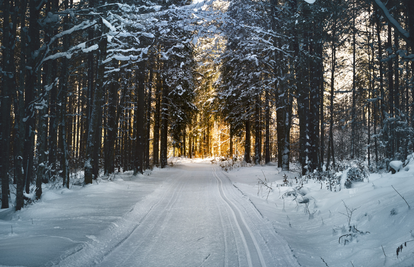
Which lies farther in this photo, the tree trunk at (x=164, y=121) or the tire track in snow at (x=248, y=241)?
the tree trunk at (x=164, y=121)

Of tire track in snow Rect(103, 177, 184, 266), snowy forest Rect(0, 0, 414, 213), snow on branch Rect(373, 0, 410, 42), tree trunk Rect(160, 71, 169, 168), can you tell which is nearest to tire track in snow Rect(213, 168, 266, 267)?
tire track in snow Rect(103, 177, 184, 266)

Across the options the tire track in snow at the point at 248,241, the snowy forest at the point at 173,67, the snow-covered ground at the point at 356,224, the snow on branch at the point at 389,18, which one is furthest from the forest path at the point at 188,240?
the snow on branch at the point at 389,18

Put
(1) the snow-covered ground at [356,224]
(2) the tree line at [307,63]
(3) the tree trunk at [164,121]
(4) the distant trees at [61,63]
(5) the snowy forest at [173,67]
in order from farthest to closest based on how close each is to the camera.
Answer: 1. (3) the tree trunk at [164,121]
2. (2) the tree line at [307,63]
3. (5) the snowy forest at [173,67]
4. (4) the distant trees at [61,63]
5. (1) the snow-covered ground at [356,224]

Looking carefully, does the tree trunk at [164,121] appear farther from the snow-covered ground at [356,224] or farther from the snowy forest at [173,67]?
the snow-covered ground at [356,224]

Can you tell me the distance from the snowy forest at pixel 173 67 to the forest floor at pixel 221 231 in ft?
8.19

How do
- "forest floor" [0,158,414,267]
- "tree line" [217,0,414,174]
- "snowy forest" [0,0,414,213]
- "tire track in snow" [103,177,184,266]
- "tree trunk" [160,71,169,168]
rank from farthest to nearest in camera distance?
"tree trunk" [160,71,169,168] < "tree line" [217,0,414,174] < "snowy forest" [0,0,414,213] < "tire track in snow" [103,177,184,266] < "forest floor" [0,158,414,267]

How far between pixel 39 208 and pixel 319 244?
705 centimetres

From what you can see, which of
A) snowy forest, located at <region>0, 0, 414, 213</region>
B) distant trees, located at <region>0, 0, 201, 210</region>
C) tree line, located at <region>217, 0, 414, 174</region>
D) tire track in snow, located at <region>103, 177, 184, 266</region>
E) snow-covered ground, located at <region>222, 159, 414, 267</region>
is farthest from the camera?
tree line, located at <region>217, 0, 414, 174</region>

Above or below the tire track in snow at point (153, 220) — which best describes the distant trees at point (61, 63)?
above

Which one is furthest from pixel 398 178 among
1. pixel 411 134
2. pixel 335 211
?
pixel 411 134

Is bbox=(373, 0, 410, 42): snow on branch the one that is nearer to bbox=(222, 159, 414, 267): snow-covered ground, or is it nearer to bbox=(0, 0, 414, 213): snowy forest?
bbox=(0, 0, 414, 213): snowy forest

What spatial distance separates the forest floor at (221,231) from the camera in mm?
3725

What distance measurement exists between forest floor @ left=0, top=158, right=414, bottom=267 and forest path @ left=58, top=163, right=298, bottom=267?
2 centimetres

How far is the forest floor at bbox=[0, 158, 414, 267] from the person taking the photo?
372cm
